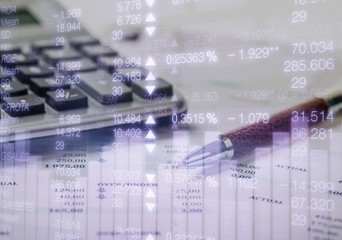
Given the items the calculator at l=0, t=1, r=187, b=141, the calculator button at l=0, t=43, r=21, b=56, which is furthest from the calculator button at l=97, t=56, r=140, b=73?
the calculator button at l=0, t=43, r=21, b=56

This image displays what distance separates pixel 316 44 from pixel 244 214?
17cm

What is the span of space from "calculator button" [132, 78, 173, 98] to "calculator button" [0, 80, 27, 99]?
0.13 meters

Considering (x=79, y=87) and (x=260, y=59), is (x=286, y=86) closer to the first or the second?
(x=260, y=59)

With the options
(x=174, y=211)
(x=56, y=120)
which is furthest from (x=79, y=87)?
(x=174, y=211)

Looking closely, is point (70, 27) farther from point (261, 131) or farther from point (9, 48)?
point (261, 131)

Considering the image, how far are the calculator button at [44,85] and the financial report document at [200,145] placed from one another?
0.15ft

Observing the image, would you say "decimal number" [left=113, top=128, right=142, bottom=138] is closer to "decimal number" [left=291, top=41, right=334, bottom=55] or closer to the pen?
the pen

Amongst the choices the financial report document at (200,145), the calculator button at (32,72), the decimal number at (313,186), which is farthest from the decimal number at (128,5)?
the decimal number at (313,186)

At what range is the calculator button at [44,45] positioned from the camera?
0.55 metres

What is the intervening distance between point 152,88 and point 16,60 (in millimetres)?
176

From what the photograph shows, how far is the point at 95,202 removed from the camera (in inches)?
20.6

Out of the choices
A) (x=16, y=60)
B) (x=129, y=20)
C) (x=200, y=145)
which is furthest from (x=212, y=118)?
(x=16, y=60)

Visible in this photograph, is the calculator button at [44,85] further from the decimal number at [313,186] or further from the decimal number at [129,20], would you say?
the decimal number at [313,186]

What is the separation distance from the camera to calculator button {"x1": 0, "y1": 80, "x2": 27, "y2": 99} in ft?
1.81
